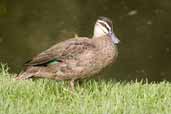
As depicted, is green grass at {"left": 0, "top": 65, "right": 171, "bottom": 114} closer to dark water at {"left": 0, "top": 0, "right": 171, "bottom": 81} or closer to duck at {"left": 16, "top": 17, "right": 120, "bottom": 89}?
duck at {"left": 16, "top": 17, "right": 120, "bottom": 89}

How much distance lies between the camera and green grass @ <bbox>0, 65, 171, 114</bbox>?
22.1 ft

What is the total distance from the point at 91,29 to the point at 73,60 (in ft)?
22.0

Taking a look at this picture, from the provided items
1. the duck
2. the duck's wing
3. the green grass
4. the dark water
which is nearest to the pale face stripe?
the duck

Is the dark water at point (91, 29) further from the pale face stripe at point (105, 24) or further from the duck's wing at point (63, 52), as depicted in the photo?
the duck's wing at point (63, 52)

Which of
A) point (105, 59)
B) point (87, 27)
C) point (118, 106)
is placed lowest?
point (118, 106)

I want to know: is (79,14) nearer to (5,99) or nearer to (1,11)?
(1,11)

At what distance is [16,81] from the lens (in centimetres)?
787

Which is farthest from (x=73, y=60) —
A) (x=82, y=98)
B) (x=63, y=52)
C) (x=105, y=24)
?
(x=105, y=24)

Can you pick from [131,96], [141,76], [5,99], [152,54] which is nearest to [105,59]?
[131,96]

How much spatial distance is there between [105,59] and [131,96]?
0.58 meters

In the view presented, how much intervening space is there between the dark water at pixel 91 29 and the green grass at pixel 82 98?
12.4ft

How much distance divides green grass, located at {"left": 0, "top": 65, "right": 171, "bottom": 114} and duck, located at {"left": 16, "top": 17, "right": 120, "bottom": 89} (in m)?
0.15

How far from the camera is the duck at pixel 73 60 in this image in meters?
7.68

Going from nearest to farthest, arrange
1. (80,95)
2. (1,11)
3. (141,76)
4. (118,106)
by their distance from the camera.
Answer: (118,106) → (80,95) → (141,76) → (1,11)
